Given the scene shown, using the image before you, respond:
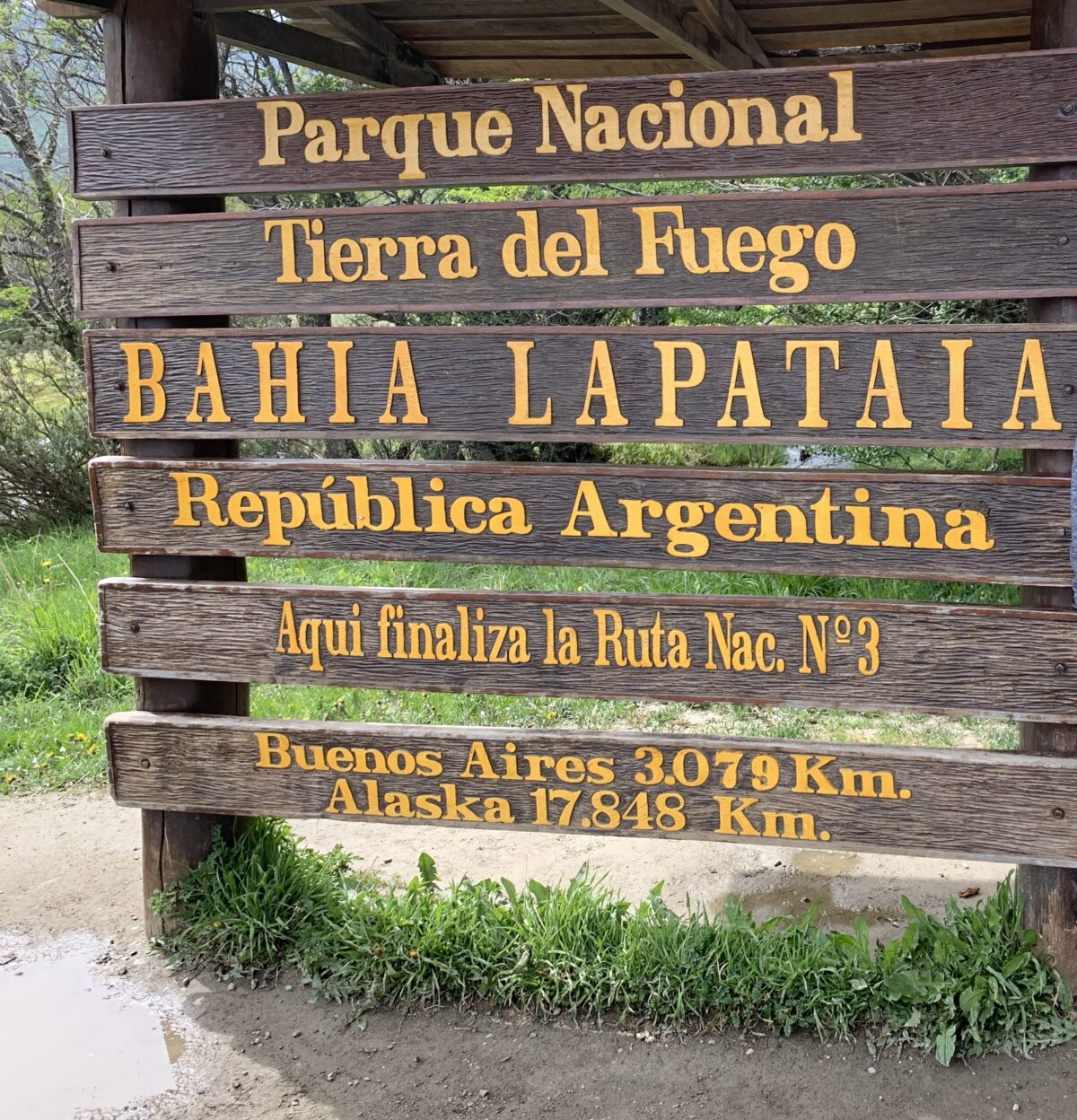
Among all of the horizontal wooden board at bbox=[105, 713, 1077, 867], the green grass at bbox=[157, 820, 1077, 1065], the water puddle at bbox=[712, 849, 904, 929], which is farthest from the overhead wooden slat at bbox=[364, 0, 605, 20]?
the water puddle at bbox=[712, 849, 904, 929]

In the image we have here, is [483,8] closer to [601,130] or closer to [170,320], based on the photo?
[601,130]

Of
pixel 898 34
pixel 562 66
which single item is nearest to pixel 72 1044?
pixel 562 66

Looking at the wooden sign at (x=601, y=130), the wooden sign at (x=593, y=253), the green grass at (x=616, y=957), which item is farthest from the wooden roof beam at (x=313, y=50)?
the green grass at (x=616, y=957)

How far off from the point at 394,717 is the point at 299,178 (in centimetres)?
305

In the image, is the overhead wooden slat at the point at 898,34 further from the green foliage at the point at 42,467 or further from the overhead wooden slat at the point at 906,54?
the green foliage at the point at 42,467

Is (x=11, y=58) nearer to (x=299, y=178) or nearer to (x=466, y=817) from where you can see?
(x=299, y=178)

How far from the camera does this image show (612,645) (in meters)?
3.34

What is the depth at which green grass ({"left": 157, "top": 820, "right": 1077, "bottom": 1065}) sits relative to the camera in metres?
3.21

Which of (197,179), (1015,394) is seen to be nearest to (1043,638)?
(1015,394)

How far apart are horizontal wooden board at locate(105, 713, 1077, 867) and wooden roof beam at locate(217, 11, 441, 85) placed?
7.53ft

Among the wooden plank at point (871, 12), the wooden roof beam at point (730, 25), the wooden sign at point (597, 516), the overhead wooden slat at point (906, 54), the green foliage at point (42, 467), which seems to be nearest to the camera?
the wooden sign at point (597, 516)

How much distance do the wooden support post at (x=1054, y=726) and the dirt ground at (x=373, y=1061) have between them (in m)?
0.34

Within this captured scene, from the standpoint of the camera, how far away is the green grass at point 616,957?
3.21 m

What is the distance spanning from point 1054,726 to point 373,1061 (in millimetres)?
2077
